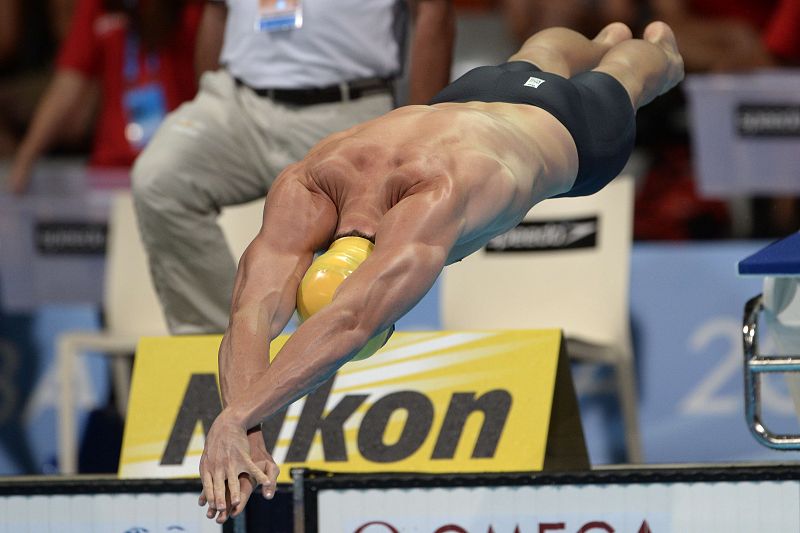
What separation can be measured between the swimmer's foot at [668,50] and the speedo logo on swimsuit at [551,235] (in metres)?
0.98

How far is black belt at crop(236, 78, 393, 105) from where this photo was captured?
11.3 ft

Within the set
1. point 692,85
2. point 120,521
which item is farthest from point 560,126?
point 692,85

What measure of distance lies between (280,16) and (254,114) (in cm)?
25

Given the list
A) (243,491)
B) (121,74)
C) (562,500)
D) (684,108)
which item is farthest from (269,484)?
(684,108)

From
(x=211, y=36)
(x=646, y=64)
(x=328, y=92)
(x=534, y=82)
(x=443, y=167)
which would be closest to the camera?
(x=443, y=167)

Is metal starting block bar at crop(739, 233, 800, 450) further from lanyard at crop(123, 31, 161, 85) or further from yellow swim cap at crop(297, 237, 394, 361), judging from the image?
lanyard at crop(123, 31, 161, 85)

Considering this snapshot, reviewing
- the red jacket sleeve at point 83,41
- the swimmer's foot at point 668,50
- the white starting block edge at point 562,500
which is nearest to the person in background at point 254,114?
the swimmer's foot at point 668,50

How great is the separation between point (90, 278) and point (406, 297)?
113 inches

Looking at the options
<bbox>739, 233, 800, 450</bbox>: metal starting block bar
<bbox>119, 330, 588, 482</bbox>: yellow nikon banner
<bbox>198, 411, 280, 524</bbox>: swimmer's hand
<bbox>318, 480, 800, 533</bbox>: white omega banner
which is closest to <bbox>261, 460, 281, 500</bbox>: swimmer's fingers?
<bbox>198, 411, 280, 524</bbox>: swimmer's hand

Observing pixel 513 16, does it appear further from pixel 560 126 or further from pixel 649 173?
pixel 560 126

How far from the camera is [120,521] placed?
98.0 inches

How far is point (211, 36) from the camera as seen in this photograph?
3.73 meters

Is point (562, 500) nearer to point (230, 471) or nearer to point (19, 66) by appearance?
point (230, 471)

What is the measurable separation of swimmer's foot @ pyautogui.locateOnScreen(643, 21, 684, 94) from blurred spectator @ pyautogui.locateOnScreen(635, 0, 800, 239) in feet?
5.19
